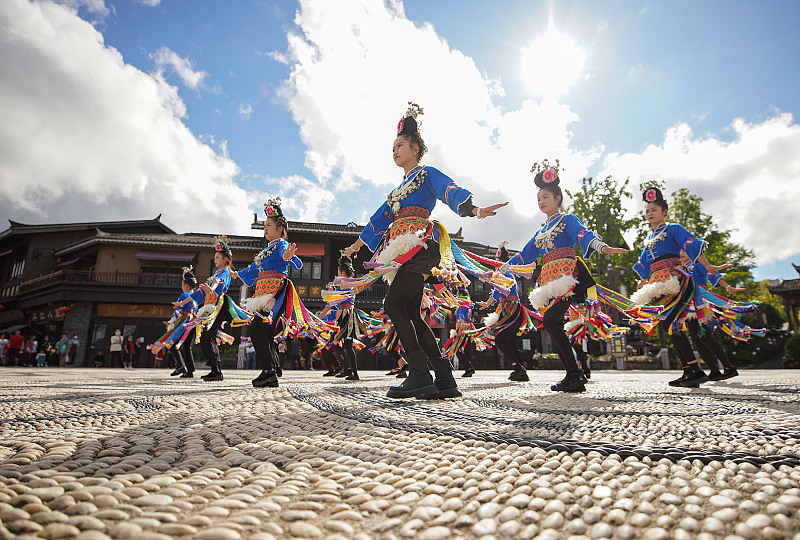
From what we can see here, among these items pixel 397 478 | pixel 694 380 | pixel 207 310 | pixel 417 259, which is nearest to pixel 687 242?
pixel 694 380

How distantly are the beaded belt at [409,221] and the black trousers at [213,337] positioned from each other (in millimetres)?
3712

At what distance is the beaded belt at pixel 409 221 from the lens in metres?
3.10

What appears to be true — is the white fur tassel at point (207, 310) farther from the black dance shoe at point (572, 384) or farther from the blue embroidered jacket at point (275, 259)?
the black dance shoe at point (572, 384)

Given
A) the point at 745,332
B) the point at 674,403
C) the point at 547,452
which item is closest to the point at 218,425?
the point at 547,452

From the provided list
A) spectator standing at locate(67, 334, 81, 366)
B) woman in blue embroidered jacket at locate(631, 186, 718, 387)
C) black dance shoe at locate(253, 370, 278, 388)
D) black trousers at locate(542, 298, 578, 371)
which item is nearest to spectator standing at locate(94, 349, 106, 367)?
spectator standing at locate(67, 334, 81, 366)

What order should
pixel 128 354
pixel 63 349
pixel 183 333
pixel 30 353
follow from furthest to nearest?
pixel 30 353 → pixel 128 354 → pixel 63 349 → pixel 183 333

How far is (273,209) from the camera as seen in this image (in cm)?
499

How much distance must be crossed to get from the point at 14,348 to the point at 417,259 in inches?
849

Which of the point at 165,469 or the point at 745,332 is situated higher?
the point at 745,332

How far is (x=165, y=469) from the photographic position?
116 centimetres

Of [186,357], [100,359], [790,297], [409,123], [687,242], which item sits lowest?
[186,357]

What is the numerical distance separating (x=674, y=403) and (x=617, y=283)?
59.3 ft

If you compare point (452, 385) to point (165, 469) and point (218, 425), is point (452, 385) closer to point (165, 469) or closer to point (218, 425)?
point (218, 425)

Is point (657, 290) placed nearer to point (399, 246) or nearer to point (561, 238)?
point (561, 238)
